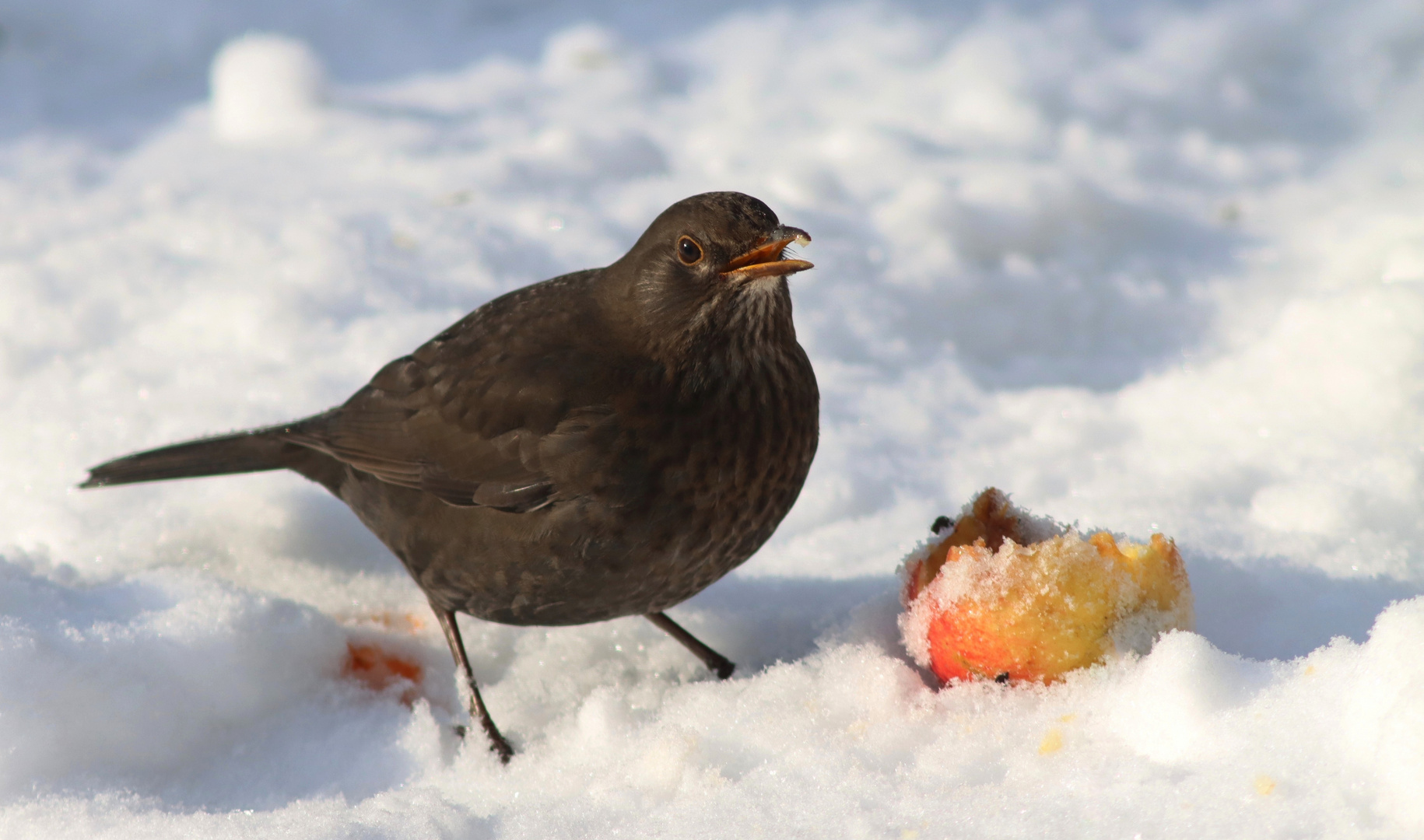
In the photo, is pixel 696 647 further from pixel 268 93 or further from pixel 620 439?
pixel 268 93

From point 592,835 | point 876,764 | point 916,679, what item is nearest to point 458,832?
point 592,835

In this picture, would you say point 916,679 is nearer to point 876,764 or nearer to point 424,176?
point 876,764

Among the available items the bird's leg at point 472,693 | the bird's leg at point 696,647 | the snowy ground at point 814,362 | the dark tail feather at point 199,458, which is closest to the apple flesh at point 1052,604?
the snowy ground at point 814,362

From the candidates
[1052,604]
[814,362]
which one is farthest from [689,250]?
[814,362]

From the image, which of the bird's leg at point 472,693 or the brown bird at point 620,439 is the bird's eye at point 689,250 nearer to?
the brown bird at point 620,439

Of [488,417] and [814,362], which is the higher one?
[814,362]

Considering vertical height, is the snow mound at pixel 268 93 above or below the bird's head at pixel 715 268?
above

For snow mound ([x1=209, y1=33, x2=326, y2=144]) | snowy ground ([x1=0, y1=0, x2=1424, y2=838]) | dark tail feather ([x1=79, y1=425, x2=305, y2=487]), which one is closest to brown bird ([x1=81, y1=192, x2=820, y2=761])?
snowy ground ([x1=0, y1=0, x2=1424, y2=838])
